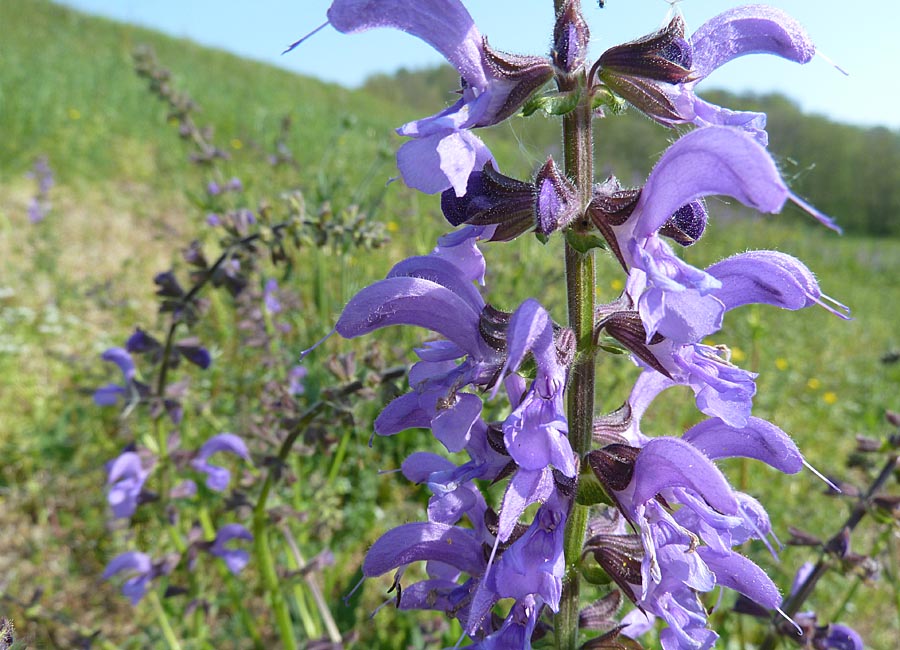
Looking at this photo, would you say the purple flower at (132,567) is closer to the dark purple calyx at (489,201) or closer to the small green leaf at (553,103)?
the dark purple calyx at (489,201)

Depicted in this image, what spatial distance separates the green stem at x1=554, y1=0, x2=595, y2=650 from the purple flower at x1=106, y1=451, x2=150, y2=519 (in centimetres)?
162

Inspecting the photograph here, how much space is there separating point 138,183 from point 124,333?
490 centimetres

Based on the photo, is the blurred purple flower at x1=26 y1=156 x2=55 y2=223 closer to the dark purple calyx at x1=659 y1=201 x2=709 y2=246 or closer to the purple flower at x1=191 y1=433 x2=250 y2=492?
the purple flower at x1=191 y1=433 x2=250 y2=492

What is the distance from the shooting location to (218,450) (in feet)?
8.16

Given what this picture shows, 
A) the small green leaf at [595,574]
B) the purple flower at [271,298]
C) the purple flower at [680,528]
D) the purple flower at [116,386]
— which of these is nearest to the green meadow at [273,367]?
the purple flower at [271,298]

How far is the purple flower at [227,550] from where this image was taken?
2.33 m

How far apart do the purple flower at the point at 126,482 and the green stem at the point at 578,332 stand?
1.62 m

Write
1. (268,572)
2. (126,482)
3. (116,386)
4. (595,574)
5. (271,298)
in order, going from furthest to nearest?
(271,298), (116,386), (126,482), (268,572), (595,574)

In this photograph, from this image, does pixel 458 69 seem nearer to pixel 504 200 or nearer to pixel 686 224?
pixel 504 200

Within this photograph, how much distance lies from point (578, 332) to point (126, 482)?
1.85 meters

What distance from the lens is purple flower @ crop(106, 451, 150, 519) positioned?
2.29 meters

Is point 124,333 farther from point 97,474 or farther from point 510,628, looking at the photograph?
point 510,628

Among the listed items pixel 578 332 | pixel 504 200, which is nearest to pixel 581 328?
pixel 578 332

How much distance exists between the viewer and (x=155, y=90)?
11.2ft
